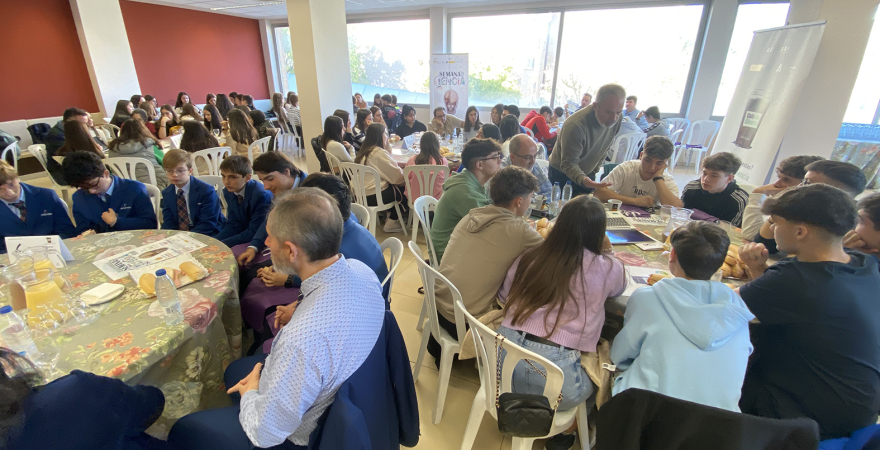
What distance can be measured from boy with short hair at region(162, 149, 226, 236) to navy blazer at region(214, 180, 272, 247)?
152 mm

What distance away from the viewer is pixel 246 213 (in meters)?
2.39

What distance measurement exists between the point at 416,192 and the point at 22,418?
9.52 feet

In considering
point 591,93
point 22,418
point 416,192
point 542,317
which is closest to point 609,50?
point 591,93

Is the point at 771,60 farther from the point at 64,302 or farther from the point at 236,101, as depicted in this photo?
the point at 236,101

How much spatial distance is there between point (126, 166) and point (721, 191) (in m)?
4.96

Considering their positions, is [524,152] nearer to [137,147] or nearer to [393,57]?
[137,147]

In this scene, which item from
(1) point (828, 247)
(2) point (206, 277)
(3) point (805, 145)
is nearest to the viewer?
(1) point (828, 247)

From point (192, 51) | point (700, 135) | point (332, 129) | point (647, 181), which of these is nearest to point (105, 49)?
point (192, 51)

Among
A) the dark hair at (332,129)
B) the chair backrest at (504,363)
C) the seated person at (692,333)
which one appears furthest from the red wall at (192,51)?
the seated person at (692,333)

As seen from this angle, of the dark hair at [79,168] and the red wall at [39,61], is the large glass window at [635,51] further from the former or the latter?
the red wall at [39,61]

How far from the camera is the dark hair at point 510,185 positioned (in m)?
1.72

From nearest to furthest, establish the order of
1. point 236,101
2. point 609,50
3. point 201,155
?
1. point 201,155
2. point 609,50
3. point 236,101

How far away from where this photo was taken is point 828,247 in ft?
4.10

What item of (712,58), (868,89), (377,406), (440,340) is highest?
(712,58)
